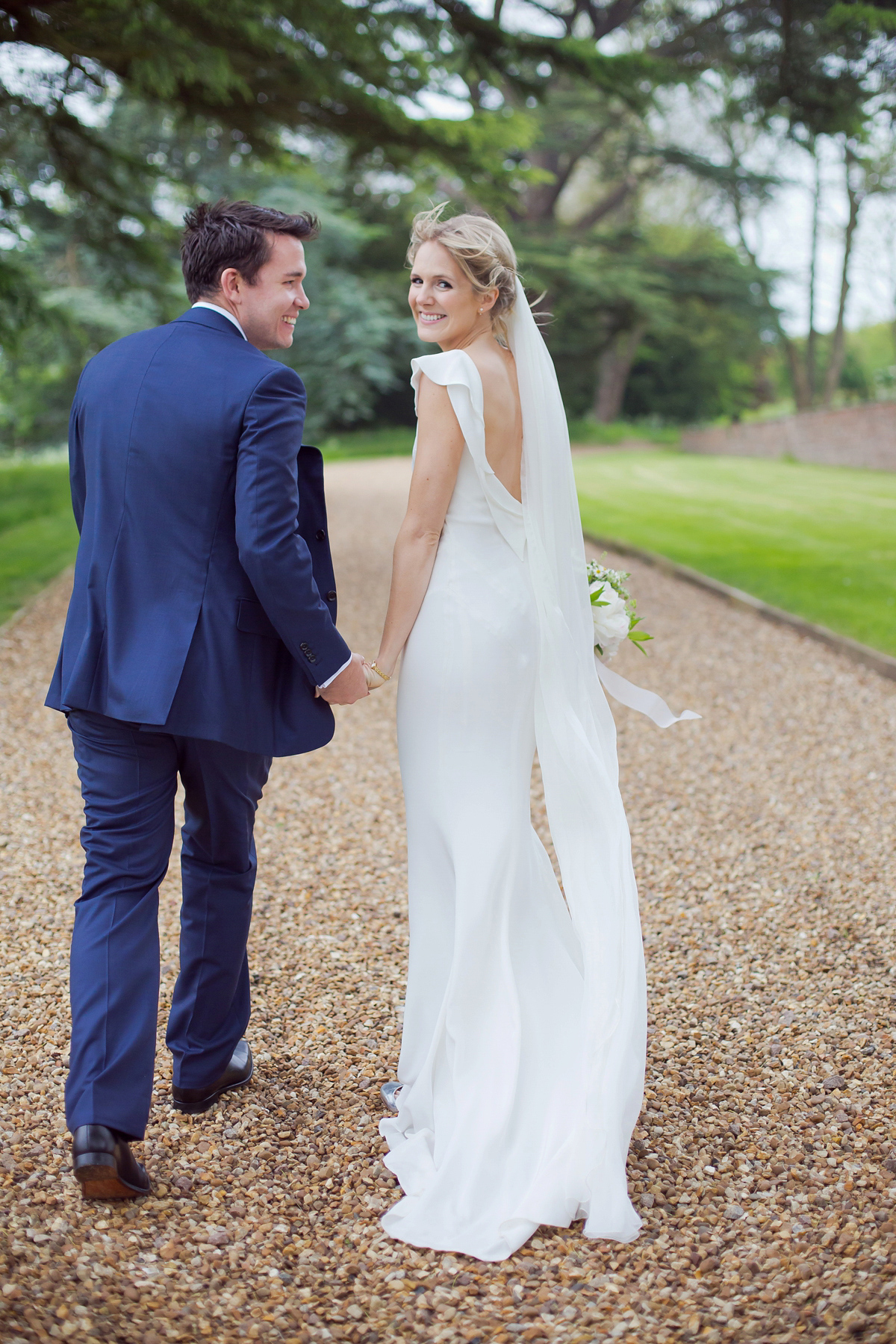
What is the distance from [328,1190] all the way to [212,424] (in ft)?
5.65

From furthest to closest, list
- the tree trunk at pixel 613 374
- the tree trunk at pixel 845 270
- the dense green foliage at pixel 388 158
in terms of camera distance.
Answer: the tree trunk at pixel 613 374 → the tree trunk at pixel 845 270 → the dense green foliage at pixel 388 158

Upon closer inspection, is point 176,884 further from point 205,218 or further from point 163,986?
point 205,218

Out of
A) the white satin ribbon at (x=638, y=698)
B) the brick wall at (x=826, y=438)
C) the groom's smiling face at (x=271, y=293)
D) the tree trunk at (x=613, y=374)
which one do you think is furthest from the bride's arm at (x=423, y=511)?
the tree trunk at (x=613, y=374)

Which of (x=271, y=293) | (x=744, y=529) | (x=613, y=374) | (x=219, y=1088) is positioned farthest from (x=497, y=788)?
(x=613, y=374)

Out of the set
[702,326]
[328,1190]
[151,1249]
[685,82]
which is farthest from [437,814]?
[702,326]

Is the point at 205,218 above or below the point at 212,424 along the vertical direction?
above

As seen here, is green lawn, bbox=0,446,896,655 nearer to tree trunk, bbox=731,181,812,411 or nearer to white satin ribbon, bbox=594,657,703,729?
white satin ribbon, bbox=594,657,703,729

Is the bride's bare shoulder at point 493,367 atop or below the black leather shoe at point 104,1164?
atop

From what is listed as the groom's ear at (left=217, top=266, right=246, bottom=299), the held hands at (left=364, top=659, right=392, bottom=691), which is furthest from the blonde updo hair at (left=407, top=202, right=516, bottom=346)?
the held hands at (left=364, top=659, right=392, bottom=691)

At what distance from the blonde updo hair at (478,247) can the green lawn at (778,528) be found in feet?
20.7

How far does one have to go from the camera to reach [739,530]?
14.5 metres

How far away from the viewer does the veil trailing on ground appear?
256cm

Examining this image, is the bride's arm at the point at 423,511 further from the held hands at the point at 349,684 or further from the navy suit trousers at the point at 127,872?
the navy suit trousers at the point at 127,872

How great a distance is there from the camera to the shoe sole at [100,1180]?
2305 millimetres
